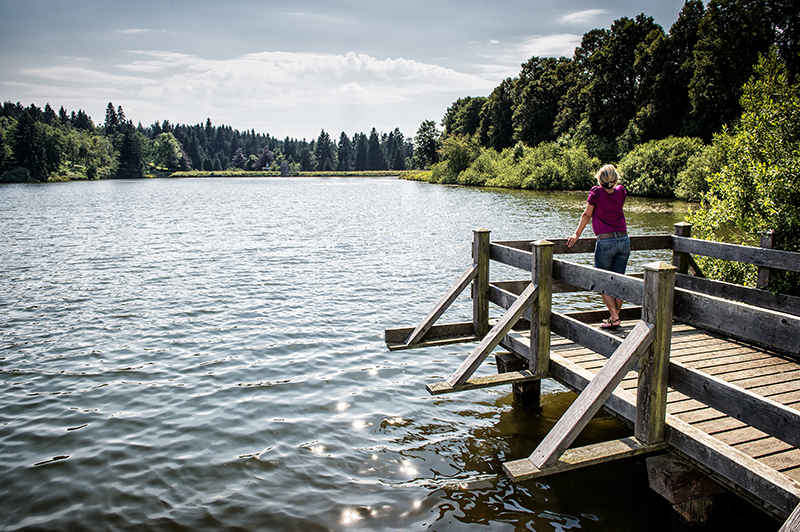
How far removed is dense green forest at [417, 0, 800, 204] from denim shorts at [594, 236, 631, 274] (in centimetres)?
2661

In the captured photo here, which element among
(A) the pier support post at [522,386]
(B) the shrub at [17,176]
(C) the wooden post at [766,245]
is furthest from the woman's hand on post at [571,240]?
(B) the shrub at [17,176]

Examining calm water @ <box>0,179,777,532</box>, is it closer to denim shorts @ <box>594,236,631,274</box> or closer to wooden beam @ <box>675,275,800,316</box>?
denim shorts @ <box>594,236,631,274</box>

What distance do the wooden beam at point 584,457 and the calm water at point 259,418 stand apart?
949 millimetres

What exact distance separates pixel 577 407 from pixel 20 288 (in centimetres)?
1683

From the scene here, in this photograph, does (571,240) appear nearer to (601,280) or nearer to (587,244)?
(587,244)

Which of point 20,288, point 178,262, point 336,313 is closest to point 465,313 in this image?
point 336,313

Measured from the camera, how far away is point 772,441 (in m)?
4.66

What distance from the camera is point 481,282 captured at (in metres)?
8.08

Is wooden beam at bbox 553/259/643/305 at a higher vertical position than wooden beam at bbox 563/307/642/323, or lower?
higher

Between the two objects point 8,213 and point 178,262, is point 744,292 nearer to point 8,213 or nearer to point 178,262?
point 178,262

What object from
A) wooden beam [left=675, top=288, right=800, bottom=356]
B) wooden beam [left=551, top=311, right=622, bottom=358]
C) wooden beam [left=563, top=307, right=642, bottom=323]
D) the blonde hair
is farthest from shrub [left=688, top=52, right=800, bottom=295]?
wooden beam [left=675, top=288, right=800, bottom=356]

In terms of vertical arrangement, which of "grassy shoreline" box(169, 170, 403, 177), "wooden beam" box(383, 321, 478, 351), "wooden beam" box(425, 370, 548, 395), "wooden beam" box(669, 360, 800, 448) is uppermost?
"grassy shoreline" box(169, 170, 403, 177)

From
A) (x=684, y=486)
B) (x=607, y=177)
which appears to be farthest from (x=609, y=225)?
(x=684, y=486)

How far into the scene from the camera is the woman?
24.7ft
